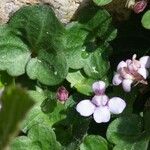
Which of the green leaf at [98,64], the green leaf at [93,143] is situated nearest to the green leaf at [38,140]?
the green leaf at [93,143]

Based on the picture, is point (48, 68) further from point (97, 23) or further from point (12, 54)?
point (97, 23)

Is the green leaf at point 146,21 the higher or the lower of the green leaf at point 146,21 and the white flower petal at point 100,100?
the higher

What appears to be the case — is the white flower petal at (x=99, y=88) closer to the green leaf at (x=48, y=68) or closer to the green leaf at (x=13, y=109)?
the green leaf at (x=48, y=68)

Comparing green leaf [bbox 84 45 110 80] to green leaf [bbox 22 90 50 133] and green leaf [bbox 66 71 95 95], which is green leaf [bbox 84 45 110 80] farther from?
green leaf [bbox 22 90 50 133]

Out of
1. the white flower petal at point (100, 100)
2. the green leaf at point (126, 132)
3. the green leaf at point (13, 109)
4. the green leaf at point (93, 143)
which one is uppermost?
the green leaf at point (13, 109)

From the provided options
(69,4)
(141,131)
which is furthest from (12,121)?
(69,4)

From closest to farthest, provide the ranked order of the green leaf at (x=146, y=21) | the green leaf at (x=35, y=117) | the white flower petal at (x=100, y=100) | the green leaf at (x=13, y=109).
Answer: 1. the green leaf at (x=13, y=109)
2. the green leaf at (x=146, y=21)
3. the white flower petal at (x=100, y=100)
4. the green leaf at (x=35, y=117)

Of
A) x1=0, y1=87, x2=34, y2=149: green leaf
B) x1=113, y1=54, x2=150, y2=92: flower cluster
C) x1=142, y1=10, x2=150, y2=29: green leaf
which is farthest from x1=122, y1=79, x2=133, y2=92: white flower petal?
x1=0, y1=87, x2=34, y2=149: green leaf

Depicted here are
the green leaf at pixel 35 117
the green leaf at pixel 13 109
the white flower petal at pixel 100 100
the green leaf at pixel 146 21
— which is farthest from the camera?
the green leaf at pixel 35 117
